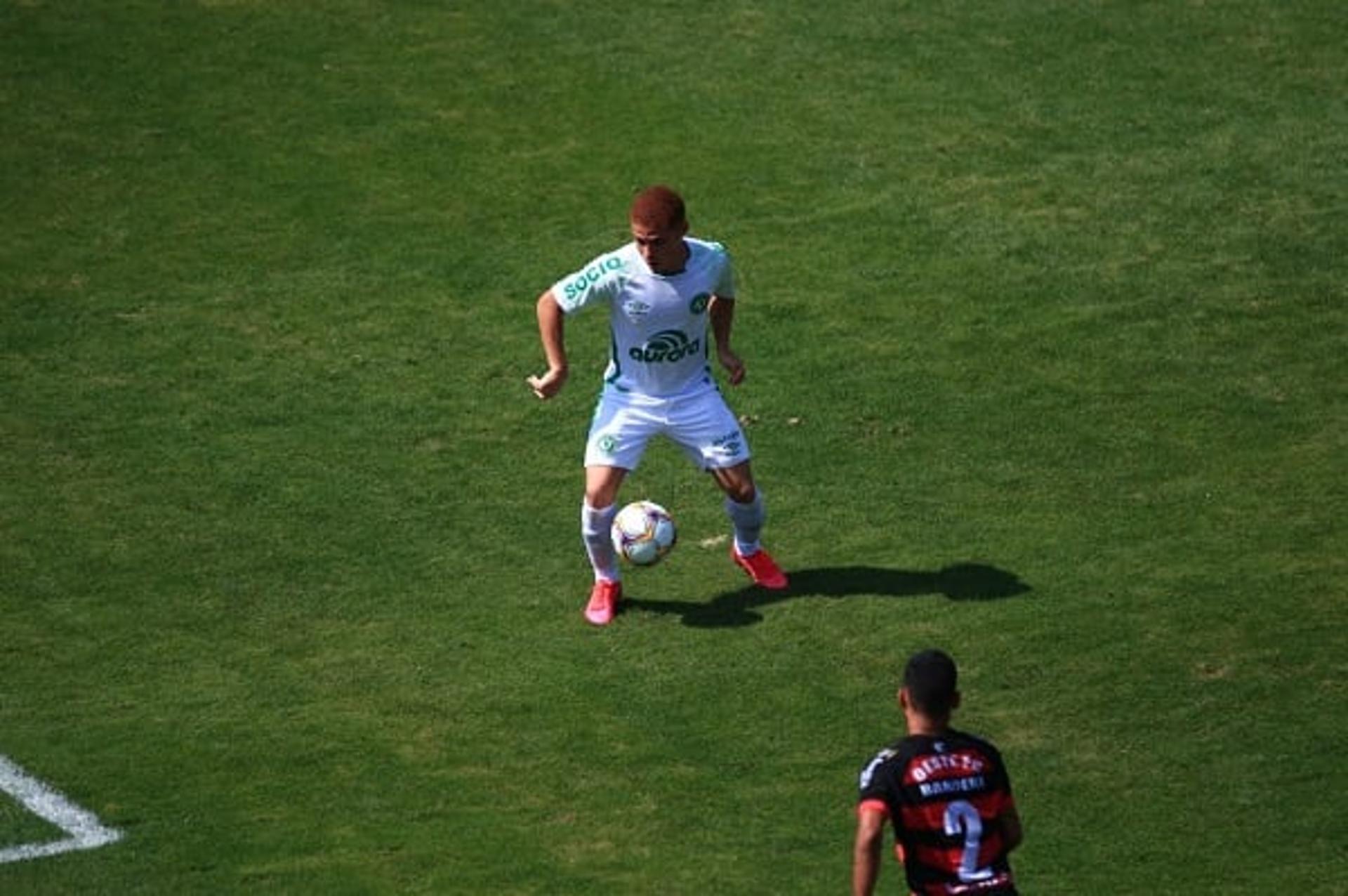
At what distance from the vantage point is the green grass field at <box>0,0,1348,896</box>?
496 inches

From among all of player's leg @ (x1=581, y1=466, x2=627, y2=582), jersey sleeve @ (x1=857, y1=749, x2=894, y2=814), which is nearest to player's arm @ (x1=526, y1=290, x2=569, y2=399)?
player's leg @ (x1=581, y1=466, x2=627, y2=582)

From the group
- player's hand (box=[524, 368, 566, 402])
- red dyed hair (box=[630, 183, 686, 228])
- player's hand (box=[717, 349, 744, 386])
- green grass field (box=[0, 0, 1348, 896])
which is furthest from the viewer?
player's hand (box=[717, 349, 744, 386])

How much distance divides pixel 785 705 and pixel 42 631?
186 inches

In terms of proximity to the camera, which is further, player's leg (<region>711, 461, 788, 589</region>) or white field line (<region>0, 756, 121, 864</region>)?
player's leg (<region>711, 461, 788, 589</region>)

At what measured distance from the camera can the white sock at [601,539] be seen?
47.9ft

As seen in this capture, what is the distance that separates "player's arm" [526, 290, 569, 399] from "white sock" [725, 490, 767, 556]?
1.38 m

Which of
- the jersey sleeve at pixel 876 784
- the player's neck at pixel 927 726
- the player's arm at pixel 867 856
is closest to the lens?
the player's arm at pixel 867 856

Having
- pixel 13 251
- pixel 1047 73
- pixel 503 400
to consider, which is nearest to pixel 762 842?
pixel 503 400

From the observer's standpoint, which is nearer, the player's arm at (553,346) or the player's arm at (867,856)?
the player's arm at (867,856)

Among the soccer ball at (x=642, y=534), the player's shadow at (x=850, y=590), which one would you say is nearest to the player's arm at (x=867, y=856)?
the player's shadow at (x=850, y=590)

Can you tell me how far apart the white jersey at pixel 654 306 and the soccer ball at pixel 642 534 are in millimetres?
823

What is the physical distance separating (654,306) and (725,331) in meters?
0.69

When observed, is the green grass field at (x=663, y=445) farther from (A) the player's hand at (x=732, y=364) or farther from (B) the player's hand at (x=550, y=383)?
(B) the player's hand at (x=550, y=383)

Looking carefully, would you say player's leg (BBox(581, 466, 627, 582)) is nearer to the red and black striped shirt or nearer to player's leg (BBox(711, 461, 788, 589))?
player's leg (BBox(711, 461, 788, 589))
